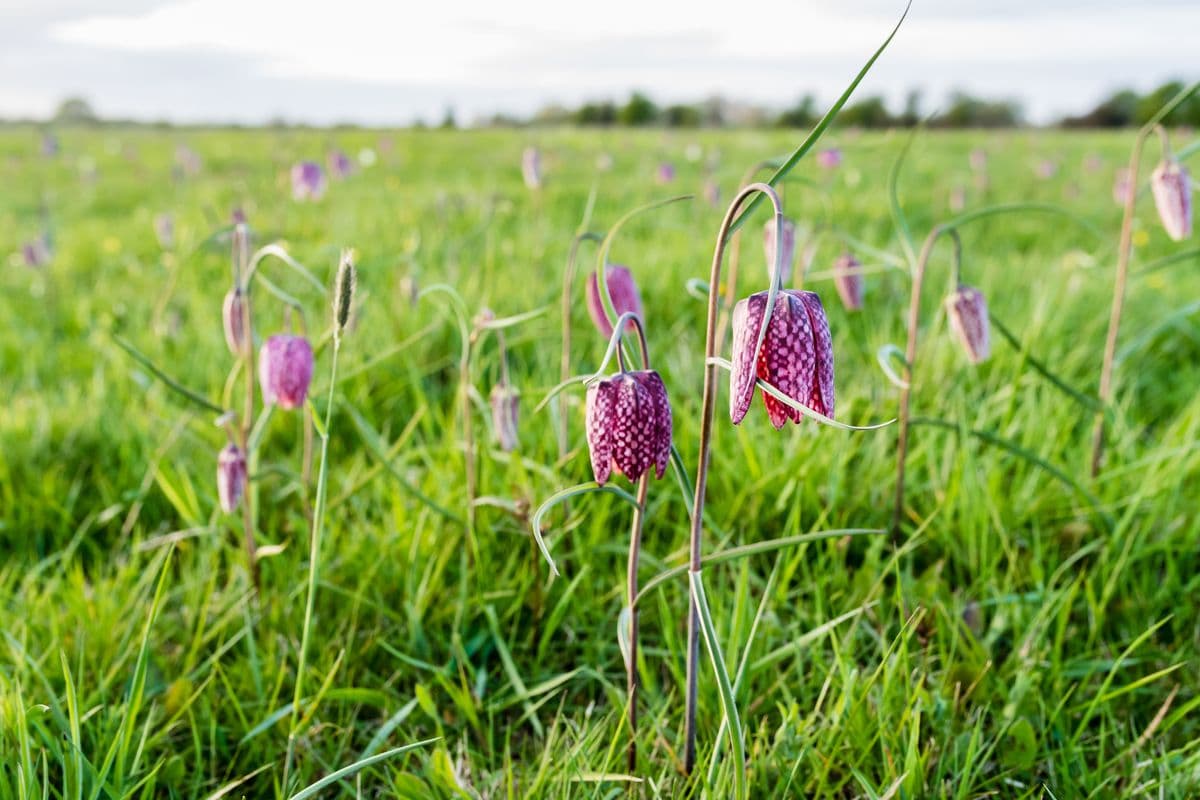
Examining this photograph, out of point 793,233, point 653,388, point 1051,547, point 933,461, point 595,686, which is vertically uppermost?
point 793,233

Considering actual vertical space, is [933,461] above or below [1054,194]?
below

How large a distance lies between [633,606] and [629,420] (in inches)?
10.2

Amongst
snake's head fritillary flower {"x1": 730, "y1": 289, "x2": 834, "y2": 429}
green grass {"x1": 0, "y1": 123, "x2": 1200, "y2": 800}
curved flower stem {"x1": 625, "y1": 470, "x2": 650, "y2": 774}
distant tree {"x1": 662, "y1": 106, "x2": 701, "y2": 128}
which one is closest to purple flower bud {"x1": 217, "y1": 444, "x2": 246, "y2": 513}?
green grass {"x1": 0, "y1": 123, "x2": 1200, "y2": 800}

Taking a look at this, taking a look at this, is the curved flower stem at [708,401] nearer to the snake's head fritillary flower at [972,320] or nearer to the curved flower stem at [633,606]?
the curved flower stem at [633,606]

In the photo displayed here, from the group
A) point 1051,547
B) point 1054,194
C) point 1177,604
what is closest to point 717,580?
point 1051,547

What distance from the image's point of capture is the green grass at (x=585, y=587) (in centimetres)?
117

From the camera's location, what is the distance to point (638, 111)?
2020 centimetres

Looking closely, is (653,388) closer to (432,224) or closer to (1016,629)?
(1016,629)

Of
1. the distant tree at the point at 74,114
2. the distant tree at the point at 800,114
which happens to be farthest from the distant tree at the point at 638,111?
the distant tree at the point at 74,114

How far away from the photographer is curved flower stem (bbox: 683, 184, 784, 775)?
777 mm

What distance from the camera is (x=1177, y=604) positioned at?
149cm

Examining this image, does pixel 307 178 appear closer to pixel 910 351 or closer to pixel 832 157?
pixel 832 157

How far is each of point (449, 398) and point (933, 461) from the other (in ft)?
3.49

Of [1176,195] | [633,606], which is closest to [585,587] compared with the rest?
[633,606]
